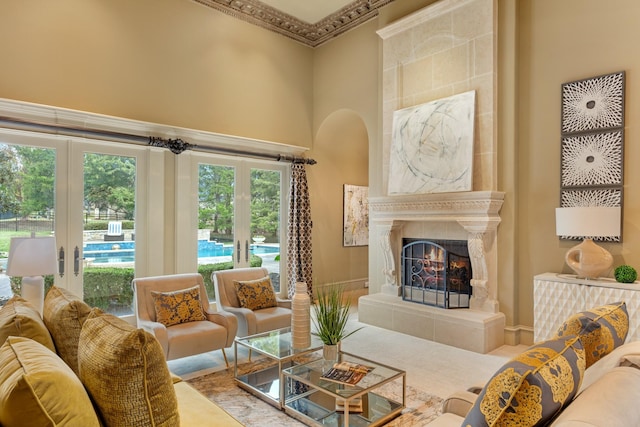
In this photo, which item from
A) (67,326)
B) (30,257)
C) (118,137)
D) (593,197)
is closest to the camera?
(67,326)

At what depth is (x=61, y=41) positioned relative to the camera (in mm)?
4207

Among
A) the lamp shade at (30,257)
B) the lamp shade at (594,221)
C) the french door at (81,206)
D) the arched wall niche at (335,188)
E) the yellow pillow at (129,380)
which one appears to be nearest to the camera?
the yellow pillow at (129,380)

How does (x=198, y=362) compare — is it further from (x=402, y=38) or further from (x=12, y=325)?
(x=402, y=38)

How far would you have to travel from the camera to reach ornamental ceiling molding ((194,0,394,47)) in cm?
549

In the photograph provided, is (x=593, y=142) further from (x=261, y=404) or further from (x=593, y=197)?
(x=261, y=404)

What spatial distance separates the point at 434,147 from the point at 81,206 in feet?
13.5

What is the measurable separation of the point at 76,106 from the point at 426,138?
401 centimetres

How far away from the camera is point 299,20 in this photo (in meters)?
6.04

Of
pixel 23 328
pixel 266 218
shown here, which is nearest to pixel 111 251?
pixel 266 218

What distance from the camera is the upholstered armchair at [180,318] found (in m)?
3.28

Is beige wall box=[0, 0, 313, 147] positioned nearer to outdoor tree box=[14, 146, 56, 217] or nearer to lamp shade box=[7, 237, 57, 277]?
outdoor tree box=[14, 146, 56, 217]

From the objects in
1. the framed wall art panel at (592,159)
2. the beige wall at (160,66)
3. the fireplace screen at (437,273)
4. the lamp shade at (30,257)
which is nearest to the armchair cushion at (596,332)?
the framed wall art panel at (592,159)

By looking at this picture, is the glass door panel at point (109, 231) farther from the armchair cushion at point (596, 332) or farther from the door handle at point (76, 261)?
the armchair cushion at point (596, 332)

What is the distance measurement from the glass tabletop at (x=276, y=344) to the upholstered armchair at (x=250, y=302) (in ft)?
1.16
